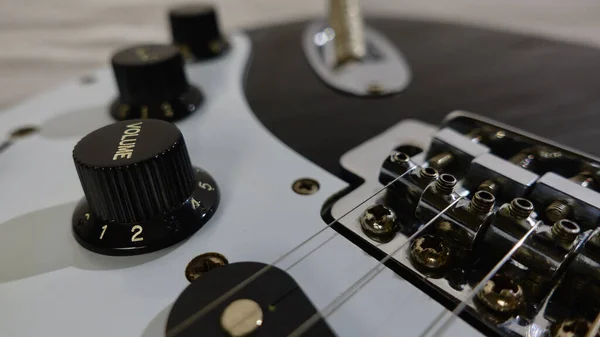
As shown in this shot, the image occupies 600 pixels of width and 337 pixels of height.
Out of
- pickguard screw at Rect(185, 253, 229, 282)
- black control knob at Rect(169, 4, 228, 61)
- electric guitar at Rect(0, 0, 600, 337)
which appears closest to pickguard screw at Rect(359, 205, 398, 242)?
electric guitar at Rect(0, 0, 600, 337)

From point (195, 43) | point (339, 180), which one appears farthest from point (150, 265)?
point (195, 43)

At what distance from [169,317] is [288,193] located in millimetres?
144

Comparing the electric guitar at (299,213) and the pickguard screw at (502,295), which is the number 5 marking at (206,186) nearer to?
the electric guitar at (299,213)

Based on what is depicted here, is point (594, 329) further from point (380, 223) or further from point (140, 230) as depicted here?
point (140, 230)

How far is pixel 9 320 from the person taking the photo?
0.96 ft

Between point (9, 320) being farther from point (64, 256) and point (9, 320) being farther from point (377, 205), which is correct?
point (377, 205)

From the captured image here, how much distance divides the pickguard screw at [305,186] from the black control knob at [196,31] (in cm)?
30

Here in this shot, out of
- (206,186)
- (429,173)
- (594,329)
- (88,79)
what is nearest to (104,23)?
(88,79)

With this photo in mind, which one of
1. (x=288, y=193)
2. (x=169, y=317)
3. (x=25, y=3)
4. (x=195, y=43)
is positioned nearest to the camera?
(x=169, y=317)

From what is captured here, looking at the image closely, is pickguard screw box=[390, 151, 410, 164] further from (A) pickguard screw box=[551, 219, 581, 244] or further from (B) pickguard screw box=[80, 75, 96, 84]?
(B) pickguard screw box=[80, 75, 96, 84]

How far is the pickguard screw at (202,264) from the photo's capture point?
0.31 meters

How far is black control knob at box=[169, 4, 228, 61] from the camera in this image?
586 mm

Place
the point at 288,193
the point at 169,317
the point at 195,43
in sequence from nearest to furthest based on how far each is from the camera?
the point at 169,317 → the point at 288,193 → the point at 195,43

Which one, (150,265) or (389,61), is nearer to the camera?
(150,265)
